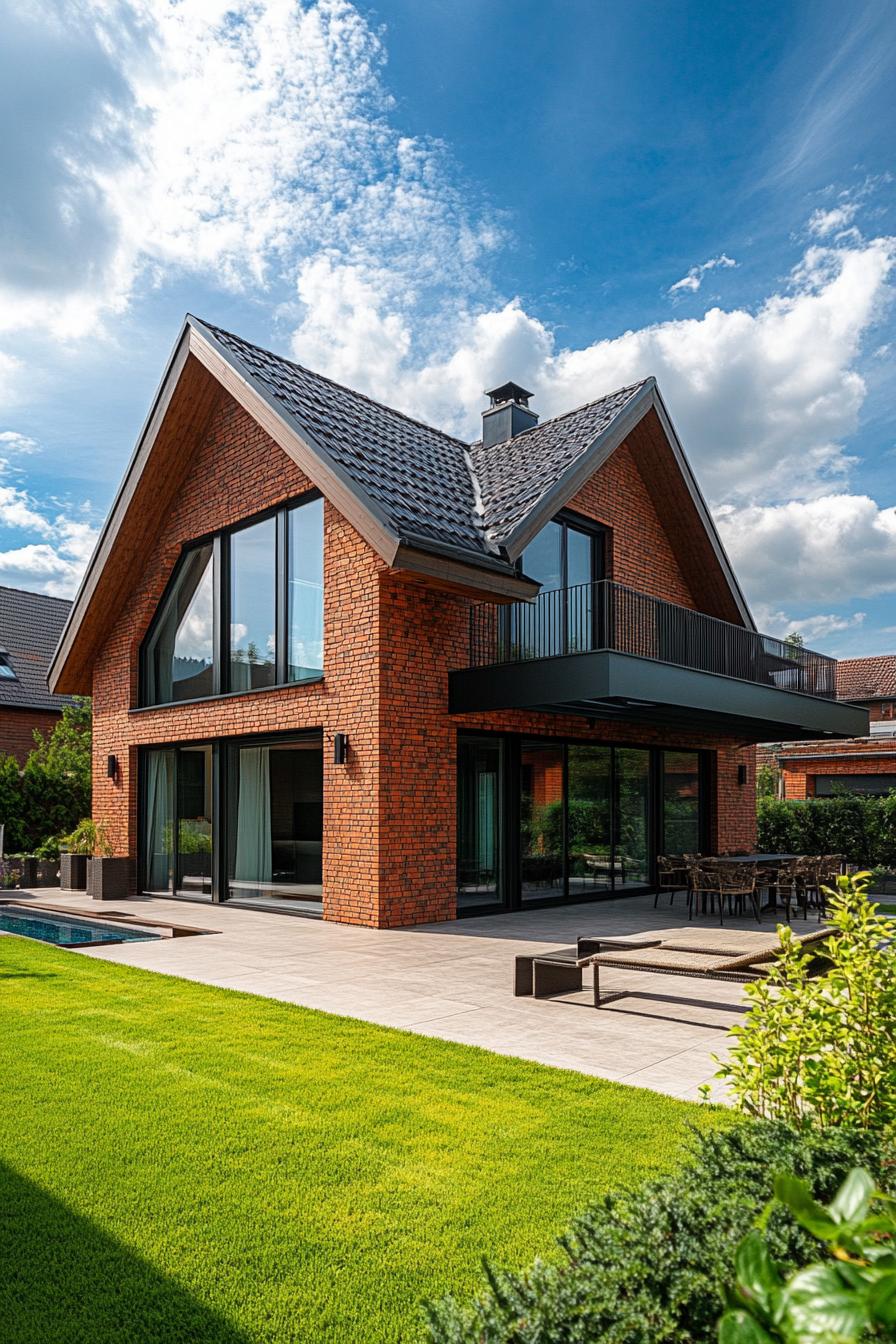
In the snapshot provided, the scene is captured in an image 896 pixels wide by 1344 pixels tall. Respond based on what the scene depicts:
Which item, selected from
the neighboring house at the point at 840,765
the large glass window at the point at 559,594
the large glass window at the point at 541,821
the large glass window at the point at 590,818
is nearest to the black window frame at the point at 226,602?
the large glass window at the point at 559,594

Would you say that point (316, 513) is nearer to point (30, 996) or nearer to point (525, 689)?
point (525, 689)

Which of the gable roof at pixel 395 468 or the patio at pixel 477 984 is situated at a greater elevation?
the gable roof at pixel 395 468

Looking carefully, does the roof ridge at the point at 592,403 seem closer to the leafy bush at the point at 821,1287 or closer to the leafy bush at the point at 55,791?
the leafy bush at the point at 55,791

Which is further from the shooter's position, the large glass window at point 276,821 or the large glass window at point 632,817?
the large glass window at point 632,817

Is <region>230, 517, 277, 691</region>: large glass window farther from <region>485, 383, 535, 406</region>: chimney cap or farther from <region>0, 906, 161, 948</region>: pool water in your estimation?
<region>485, 383, 535, 406</region>: chimney cap

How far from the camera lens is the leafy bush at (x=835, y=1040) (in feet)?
10.00

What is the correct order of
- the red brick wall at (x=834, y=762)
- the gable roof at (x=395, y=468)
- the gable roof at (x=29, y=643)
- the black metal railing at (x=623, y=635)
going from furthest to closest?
1. the gable roof at (x=29, y=643)
2. the red brick wall at (x=834, y=762)
3. the black metal railing at (x=623, y=635)
4. the gable roof at (x=395, y=468)

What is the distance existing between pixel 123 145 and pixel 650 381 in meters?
8.82

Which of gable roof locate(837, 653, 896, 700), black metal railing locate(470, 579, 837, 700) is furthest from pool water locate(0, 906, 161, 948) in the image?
gable roof locate(837, 653, 896, 700)

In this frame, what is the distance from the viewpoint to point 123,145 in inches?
435

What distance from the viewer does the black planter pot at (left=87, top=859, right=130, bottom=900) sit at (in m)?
16.3

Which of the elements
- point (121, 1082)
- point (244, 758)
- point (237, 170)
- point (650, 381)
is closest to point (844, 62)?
point (650, 381)

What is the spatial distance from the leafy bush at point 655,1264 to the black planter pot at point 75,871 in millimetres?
17094

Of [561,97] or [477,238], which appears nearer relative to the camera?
[561,97]
